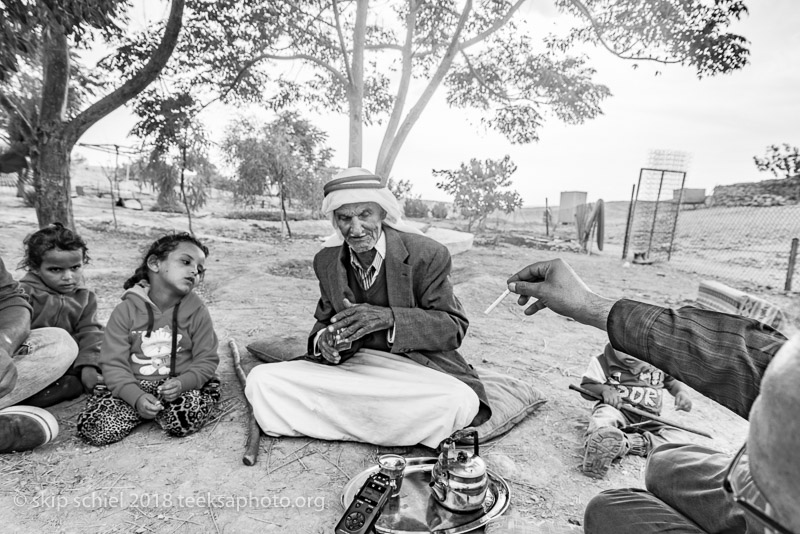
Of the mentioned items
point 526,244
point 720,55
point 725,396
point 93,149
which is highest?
point 720,55

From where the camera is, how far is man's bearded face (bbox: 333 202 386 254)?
261cm

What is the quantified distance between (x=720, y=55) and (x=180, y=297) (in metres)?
6.57

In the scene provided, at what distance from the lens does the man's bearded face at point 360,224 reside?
261cm

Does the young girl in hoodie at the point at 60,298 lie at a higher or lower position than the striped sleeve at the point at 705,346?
lower

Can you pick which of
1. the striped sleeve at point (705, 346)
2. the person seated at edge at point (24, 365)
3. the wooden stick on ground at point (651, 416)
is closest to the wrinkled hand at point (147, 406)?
the person seated at edge at point (24, 365)

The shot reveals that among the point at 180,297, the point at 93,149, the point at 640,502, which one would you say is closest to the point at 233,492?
the point at 180,297

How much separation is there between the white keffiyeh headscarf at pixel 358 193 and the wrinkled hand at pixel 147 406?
1.30 meters

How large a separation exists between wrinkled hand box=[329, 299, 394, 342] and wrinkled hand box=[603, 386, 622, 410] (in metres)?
1.29

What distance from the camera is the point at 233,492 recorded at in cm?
212

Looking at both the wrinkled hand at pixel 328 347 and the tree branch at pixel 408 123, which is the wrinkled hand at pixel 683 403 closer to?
the wrinkled hand at pixel 328 347

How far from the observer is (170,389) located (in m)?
2.49

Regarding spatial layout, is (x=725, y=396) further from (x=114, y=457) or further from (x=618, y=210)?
(x=618, y=210)

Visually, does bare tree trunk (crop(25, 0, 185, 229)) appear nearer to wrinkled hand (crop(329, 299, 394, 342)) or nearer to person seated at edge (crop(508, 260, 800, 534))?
wrinkled hand (crop(329, 299, 394, 342))

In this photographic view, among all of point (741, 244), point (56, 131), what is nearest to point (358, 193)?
point (56, 131)
